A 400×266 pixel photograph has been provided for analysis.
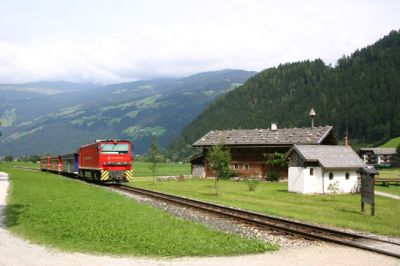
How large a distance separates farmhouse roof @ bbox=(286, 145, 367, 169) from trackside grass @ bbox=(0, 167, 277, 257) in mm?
20589

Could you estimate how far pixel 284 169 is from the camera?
57250 mm

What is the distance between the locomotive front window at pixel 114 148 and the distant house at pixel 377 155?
113452mm

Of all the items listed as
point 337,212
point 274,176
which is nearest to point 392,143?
point 274,176

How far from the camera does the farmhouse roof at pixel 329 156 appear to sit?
41219mm

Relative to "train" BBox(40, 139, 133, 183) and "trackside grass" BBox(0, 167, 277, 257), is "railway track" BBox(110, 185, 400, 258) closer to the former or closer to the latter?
"trackside grass" BBox(0, 167, 277, 257)

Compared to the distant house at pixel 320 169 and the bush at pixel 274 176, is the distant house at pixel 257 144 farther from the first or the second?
the distant house at pixel 320 169

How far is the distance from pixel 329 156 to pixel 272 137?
18583 mm

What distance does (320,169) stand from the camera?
136 feet

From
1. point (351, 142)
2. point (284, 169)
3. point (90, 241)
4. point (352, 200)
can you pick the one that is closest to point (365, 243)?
point (90, 241)

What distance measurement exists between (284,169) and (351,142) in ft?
412

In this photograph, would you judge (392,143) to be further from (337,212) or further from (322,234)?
(322,234)

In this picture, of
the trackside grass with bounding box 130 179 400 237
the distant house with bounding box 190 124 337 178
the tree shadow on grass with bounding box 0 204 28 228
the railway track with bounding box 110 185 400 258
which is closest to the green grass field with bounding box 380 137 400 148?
the distant house with bounding box 190 124 337 178

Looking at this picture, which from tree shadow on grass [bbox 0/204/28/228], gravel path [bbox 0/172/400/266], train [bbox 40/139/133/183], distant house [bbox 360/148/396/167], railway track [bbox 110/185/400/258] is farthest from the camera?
distant house [bbox 360/148/396/167]

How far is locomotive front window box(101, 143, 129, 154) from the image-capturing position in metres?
41.6
